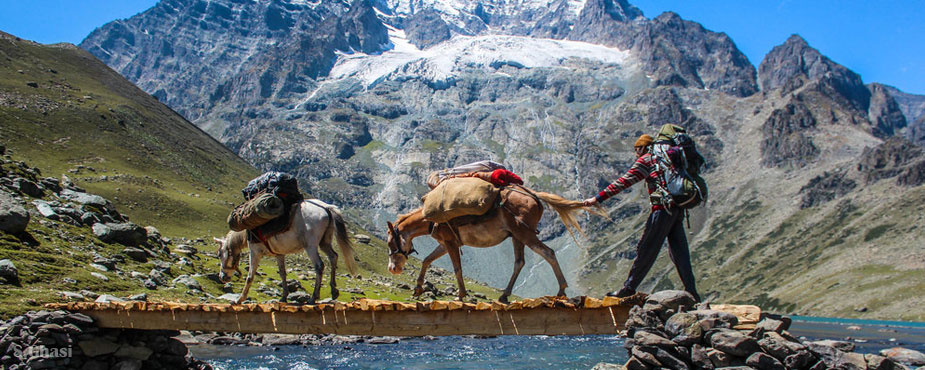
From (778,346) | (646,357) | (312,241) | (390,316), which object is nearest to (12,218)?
(312,241)

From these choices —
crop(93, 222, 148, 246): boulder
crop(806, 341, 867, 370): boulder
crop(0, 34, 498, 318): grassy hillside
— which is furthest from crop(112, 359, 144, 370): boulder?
crop(93, 222, 148, 246): boulder

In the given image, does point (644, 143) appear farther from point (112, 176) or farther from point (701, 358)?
point (112, 176)

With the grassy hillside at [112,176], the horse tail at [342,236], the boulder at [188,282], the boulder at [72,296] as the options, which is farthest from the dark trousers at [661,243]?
the boulder at [188,282]

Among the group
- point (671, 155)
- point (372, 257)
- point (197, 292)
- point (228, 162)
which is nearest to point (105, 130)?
point (228, 162)

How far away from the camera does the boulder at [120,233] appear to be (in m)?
30.8

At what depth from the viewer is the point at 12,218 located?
23.1 metres

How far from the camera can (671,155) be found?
32.7 ft

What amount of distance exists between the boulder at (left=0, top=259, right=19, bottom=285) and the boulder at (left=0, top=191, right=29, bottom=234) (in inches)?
186

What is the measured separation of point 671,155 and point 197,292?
26.5 metres

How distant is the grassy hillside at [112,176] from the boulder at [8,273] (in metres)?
0.55

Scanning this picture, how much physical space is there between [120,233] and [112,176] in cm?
5737

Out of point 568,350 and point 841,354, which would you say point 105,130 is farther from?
point 841,354

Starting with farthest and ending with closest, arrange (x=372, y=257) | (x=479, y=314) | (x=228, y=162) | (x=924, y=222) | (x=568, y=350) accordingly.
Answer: (x=924, y=222)
(x=228, y=162)
(x=372, y=257)
(x=568, y=350)
(x=479, y=314)

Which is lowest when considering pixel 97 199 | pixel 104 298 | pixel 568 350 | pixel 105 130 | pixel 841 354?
pixel 568 350
